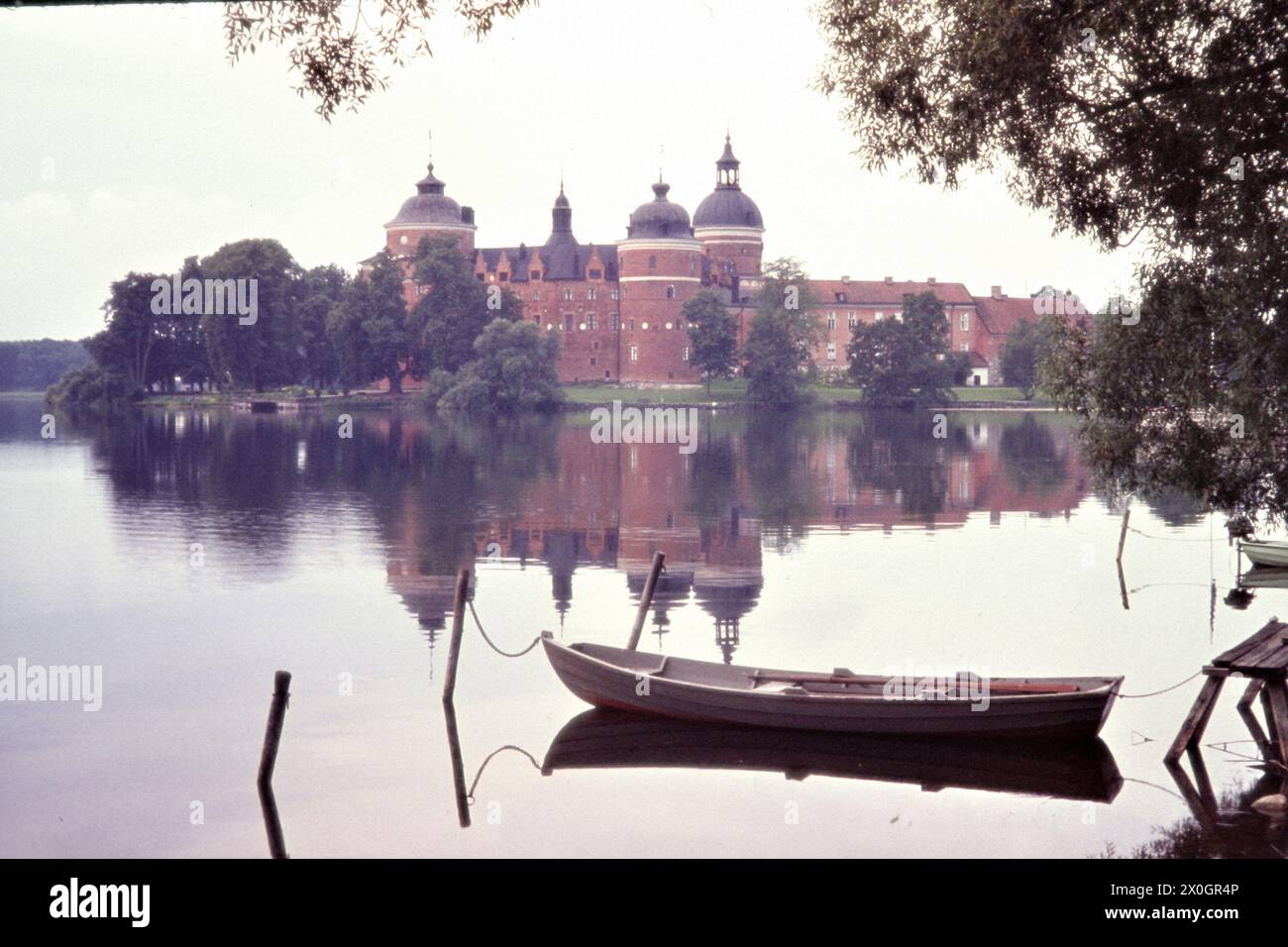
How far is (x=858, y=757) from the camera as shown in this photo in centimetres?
1449

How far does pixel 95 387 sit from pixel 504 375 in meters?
25.6

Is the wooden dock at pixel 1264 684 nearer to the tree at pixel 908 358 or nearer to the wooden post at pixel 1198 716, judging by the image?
the wooden post at pixel 1198 716

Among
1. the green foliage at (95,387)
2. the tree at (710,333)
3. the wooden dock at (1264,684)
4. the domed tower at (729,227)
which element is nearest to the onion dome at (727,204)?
the domed tower at (729,227)

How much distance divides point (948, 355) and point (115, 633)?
81.7 metres

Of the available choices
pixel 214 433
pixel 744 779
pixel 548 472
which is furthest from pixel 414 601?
pixel 214 433

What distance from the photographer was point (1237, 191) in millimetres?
13234

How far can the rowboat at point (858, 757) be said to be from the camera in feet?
45.7

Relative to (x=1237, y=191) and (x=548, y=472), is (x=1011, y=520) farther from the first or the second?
(x=1237, y=191)

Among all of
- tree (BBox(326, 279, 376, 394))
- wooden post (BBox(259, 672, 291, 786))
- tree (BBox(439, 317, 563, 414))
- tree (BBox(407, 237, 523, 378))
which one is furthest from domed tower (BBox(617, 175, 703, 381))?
wooden post (BBox(259, 672, 291, 786))

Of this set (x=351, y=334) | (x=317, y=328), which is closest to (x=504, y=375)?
(x=351, y=334)

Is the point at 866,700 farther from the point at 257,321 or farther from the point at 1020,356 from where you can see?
the point at 1020,356

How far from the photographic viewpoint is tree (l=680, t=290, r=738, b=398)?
10275 cm

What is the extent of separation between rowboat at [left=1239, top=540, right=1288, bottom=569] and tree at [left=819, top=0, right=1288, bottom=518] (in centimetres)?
1175

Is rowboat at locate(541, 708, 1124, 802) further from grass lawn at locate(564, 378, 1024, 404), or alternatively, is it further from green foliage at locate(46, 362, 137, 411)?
grass lawn at locate(564, 378, 1024, 404)
